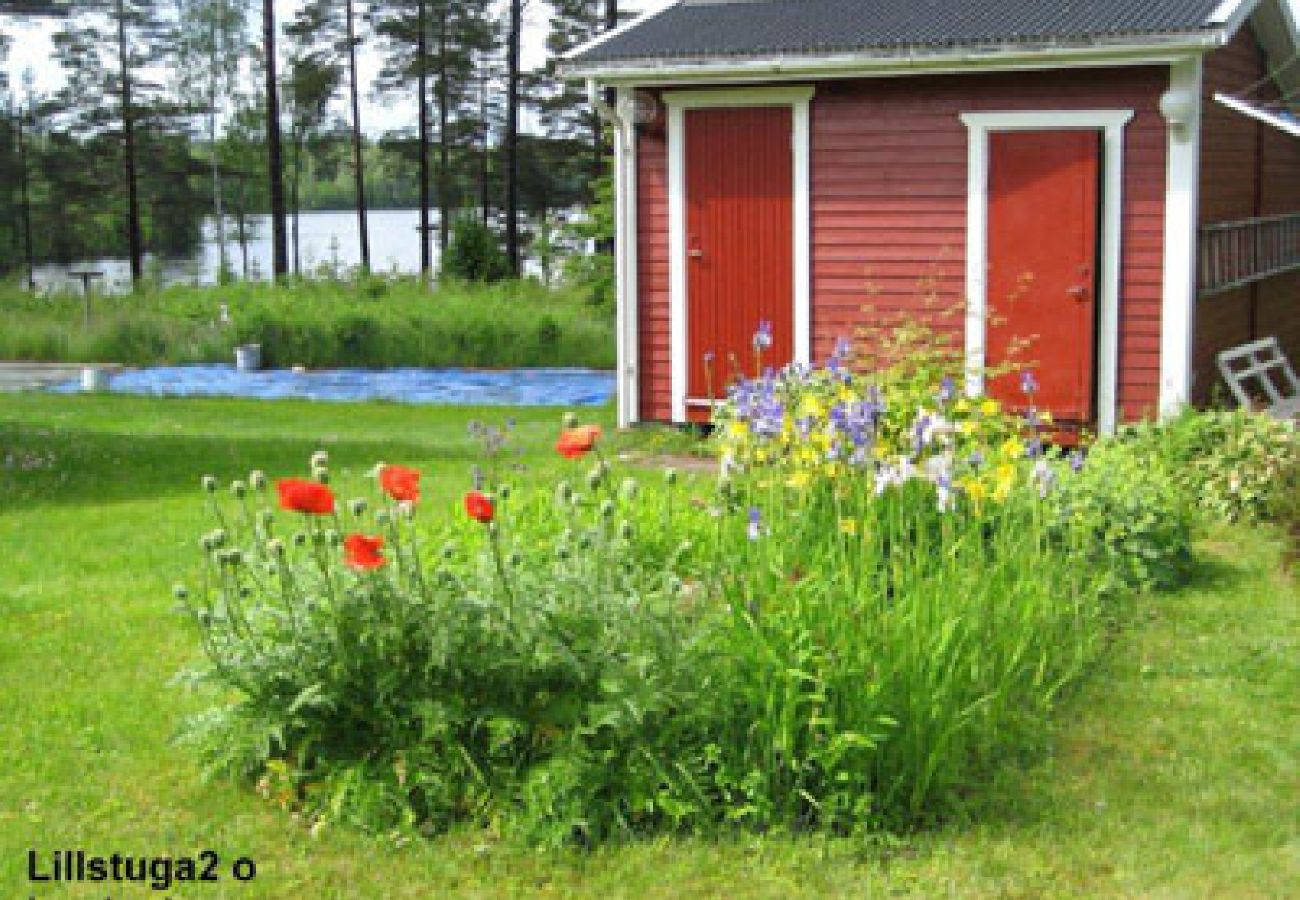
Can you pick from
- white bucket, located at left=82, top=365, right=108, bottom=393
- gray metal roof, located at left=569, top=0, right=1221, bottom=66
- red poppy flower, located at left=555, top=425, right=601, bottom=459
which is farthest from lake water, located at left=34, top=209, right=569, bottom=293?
red poppy flower, located at left=555, top=425, right=601, bottom=459

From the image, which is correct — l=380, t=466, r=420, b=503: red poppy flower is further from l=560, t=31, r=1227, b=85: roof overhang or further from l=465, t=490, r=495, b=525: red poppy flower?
l=560, t=31, r=1227, b=85: roof overhang

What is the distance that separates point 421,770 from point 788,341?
712cm

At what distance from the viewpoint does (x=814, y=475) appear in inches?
224

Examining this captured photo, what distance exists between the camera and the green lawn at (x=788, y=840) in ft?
13.5

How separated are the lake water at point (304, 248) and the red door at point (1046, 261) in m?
16.9

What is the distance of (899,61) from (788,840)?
22.7 feet

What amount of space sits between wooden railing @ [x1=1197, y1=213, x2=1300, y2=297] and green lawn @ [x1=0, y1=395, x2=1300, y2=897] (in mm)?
2970

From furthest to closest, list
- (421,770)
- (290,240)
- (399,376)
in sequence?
(290,240), (399,376), (421,770)

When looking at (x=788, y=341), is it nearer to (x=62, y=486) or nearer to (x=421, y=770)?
(x=62, y=486)

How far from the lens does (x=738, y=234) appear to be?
36.7 feet

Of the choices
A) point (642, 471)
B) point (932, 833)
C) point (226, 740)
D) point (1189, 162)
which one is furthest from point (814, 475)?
point (1189, 162)

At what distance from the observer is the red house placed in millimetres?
9945

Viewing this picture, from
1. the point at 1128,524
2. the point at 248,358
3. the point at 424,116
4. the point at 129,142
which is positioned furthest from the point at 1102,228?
the point at 129,142

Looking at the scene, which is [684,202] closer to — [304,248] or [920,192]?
[920,192]
